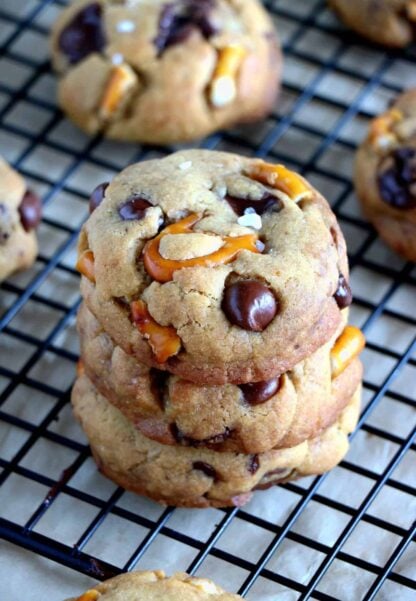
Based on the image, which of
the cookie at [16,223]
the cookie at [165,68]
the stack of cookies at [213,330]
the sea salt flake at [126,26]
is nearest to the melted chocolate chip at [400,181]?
the cookie at [165,68]

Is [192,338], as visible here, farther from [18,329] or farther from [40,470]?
[18,329]

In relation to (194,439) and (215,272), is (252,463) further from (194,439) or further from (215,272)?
(215,272)

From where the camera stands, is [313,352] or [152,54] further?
[152,54]

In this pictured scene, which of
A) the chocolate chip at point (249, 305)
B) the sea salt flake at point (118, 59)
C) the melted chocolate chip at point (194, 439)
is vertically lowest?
the melted chocolate chip at point (194, 439)

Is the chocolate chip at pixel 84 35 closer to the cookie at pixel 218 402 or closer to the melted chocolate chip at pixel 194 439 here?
the cookie at pixel 218 402

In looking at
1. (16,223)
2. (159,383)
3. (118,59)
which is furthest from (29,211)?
(159,383)

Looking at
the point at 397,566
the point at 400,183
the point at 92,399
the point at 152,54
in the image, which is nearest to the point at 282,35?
the point at 152,54

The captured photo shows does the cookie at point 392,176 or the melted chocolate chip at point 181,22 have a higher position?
the melted chocolate chip at point 181,22
